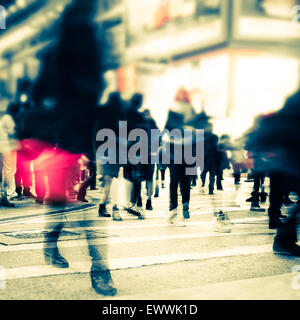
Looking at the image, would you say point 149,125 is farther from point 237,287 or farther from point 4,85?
point 237,287

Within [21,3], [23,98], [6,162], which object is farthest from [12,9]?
[23,98]

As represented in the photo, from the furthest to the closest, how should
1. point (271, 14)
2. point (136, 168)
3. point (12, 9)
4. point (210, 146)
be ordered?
point (12, 9) → point (136, 168) → point (210, 146) → point (271, 14)

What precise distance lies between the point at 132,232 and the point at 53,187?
237 cm

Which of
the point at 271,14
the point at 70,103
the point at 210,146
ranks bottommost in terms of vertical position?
the point at 210,146

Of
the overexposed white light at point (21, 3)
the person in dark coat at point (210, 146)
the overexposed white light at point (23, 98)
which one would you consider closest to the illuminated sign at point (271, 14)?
the person in dark coat at point (210, 146)

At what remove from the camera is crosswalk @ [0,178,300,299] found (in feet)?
12.1

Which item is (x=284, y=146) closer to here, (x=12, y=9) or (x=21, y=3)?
(x=21, y=3)

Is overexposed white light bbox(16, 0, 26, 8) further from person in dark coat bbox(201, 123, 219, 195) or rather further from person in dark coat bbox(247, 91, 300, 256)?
person in dark coat bbox(247, 91, 300, 256)

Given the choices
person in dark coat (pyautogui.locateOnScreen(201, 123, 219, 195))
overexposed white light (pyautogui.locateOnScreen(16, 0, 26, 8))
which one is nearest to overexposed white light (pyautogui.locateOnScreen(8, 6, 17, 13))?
overexposed white light (pyautogui.locateOnScreen(16, 0, 26, 8))

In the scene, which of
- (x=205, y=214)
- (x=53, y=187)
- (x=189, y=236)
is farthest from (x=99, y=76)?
(x=205, y=214)

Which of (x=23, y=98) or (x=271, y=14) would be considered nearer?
(x=23, y=98)

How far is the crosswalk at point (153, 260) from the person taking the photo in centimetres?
367

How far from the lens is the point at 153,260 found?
4.74 m

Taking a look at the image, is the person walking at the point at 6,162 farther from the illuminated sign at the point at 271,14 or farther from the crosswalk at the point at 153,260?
the illuminated sign at the point at 271,14
